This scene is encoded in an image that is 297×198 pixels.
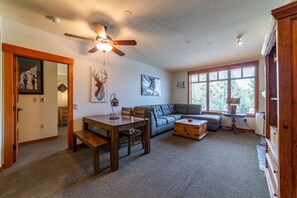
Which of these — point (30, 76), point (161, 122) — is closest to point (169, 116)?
point (161, 122)

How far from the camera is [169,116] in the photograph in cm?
484

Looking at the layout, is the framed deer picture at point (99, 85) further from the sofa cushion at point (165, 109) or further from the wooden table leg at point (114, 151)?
the sofa cushion at point (165, 109)

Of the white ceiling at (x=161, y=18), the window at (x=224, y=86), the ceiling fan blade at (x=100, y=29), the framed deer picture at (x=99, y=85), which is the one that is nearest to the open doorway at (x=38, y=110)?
the framed deer picture at (x=99, y=85)

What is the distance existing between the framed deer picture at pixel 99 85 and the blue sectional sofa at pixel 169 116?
1.32 metres

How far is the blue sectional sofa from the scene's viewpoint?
3.85 m

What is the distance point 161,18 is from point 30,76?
143 inches

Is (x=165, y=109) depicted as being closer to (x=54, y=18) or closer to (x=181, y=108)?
(x=181, y=108)

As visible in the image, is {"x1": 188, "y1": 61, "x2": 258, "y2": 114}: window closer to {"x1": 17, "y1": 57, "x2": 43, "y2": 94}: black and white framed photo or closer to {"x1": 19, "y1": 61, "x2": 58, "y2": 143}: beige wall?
{"x1": 19, "y1": 61, "x2": 58, "y2": 143}: beige wall

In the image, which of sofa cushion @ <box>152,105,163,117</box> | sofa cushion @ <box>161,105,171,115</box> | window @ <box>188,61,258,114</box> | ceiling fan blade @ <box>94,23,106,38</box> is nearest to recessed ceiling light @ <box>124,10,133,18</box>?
ceiling fan blade @ <box>94,23,106,38</box>

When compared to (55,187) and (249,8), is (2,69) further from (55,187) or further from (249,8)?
(249,8)

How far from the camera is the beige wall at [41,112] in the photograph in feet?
10.7

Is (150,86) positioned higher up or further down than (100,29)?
further down

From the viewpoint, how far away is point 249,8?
190cm

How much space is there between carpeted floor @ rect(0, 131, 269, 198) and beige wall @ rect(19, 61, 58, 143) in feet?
4.15
